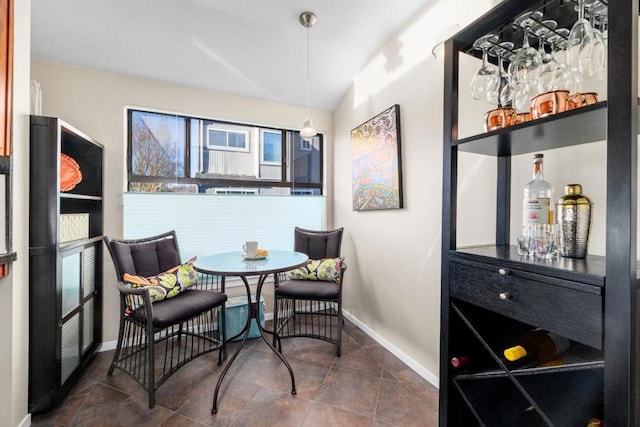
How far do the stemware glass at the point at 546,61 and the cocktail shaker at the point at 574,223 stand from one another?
0.41 metres

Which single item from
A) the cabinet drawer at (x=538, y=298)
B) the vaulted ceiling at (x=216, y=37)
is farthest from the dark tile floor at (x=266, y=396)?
the vaulted ceiling at (x=216, y=37)

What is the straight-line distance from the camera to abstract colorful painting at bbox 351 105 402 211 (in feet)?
7.68

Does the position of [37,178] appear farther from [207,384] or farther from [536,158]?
[536,158]

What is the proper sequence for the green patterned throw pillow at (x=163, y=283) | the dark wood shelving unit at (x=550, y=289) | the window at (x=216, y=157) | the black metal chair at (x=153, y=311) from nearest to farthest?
the dark wood shelving unit at (x=550, y=289) → the black metal chair at (x=153, y=311) → the green patterned throw pillow at (x=163, y=283) → the window at (x=216, y=157)

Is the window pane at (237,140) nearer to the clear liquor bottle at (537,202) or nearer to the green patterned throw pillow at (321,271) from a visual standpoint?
the green patterned throw pillow at (321,271)

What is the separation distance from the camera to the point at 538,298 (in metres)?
0.88

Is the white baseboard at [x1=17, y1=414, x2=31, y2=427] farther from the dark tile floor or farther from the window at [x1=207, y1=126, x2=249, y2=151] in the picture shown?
the window at [x1=207, y1=126, x2=249, y2=151]

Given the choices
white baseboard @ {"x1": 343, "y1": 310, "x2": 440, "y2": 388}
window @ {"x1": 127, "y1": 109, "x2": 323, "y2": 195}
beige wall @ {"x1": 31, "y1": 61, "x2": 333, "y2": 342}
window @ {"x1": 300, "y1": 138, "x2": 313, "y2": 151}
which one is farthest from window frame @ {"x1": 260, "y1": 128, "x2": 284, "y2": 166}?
white baseboard @ {"x1": 343, "y1": 310, "x2": 440, "y2": 388}

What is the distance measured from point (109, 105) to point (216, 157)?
39.5 inches

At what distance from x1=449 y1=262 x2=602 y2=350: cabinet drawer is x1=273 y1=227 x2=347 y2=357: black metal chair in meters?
1.39

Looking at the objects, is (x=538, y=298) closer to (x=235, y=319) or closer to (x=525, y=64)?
(x=525, y=64)

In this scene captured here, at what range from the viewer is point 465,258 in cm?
113

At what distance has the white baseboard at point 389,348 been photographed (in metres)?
2.00

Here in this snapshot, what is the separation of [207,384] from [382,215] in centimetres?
195
